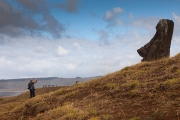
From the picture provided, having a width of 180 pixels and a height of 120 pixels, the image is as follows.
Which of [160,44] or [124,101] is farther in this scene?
[160,44]

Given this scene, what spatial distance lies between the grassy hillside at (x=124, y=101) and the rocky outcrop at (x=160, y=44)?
4.92 meters

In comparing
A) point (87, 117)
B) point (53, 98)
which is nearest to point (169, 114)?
point (87, 117)

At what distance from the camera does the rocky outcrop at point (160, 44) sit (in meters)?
24.8

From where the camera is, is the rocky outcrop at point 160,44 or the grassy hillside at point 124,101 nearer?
the grassy hillside at point 124,101

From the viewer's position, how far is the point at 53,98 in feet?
58.2

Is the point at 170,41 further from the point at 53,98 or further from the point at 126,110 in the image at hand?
the point at 126,110

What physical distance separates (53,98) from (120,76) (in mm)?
5588

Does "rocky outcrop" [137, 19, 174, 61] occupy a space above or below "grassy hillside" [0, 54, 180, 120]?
above

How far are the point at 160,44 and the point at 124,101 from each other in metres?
14.2

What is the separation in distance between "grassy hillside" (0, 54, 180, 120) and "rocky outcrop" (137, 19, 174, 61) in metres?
4.92

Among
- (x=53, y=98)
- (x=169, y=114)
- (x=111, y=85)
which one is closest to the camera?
(x=169, y=114)

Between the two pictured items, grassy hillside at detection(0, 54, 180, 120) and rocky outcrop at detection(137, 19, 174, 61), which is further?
rocky outcrop at detection(137, 19, 174, 61)

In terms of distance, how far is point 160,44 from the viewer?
981 inches

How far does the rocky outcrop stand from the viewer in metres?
24.8
